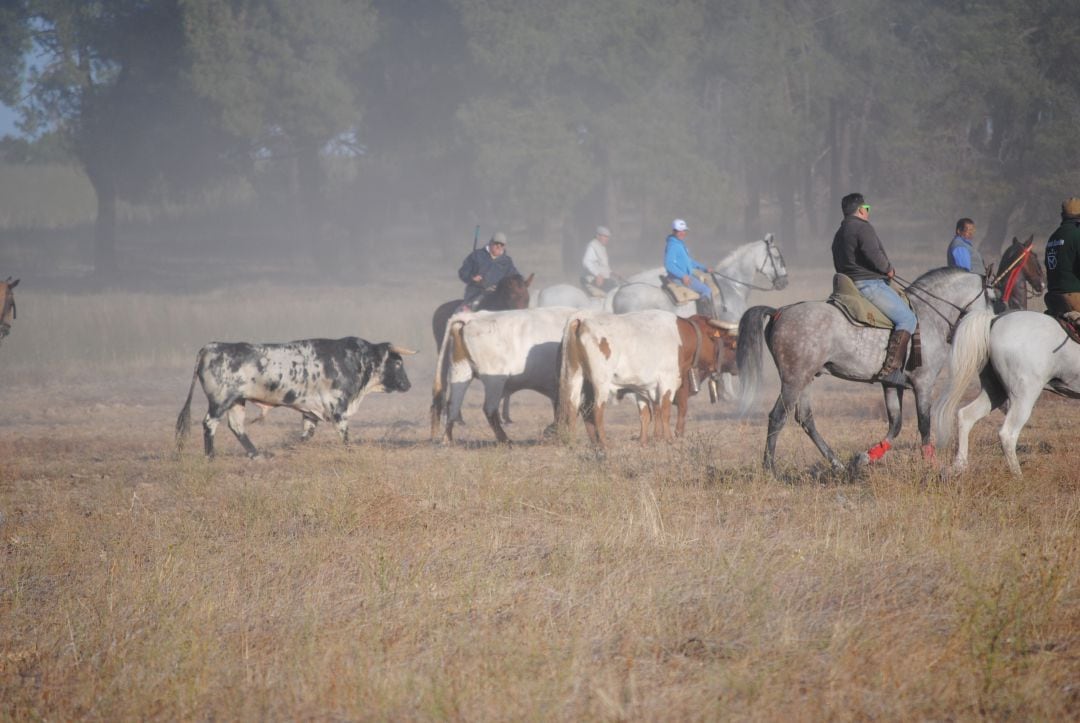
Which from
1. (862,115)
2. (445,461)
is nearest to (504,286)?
(445,461)

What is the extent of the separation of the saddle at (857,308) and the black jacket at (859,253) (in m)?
0.13

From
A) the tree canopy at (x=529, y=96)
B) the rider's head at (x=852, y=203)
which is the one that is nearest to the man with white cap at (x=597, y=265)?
the rider's head at (x=852, y=203)

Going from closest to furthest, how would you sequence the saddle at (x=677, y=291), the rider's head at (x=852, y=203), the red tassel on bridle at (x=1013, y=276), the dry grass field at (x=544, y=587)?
1. the dry grass field at (x=544, y=587)
2. the rider's head at (x=852, y=203)
3. the red tassel on bridle at (x=1013, y=276)
4. the saddle at (x=677, y=291)

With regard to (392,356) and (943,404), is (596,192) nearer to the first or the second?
(392,356)

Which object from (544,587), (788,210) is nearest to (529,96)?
(788,210)

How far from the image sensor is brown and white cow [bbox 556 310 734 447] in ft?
39.3

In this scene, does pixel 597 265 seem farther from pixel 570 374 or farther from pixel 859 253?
pixel 859 253

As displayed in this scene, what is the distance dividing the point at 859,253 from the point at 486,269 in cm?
807

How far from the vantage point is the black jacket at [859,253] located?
9781 mm

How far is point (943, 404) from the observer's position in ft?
30.5

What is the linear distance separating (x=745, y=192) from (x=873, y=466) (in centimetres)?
3891

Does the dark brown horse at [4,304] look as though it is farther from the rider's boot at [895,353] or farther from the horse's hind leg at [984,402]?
the horse's hind leg at [984,402]

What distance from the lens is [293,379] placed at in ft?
40.6

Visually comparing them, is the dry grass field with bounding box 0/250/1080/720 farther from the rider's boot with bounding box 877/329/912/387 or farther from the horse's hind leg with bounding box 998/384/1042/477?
the rider's boot with bounding box 877/329/912/387
